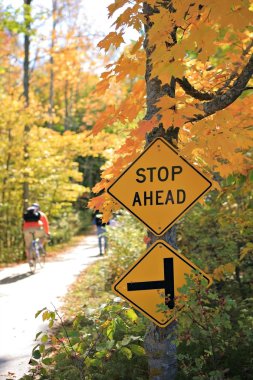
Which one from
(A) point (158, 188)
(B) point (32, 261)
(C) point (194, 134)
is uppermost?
(C) point (194, 134)

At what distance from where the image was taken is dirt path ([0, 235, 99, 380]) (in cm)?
634

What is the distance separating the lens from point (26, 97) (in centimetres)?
1819

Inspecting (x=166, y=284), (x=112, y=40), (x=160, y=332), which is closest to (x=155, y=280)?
(x=166, y=284)

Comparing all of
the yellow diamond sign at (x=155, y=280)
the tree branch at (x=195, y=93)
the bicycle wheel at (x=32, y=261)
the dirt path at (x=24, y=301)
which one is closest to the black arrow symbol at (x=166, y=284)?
the yellow diamond sign at (x=155, y=280)

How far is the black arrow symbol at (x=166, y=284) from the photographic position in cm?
410

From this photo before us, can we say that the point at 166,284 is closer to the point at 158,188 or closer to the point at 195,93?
the point at 158,188

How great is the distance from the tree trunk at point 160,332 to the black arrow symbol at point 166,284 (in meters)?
0.28

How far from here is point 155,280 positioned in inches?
162

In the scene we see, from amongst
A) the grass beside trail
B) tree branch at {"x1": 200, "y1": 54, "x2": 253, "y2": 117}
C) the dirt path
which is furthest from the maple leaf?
the grass beside trail

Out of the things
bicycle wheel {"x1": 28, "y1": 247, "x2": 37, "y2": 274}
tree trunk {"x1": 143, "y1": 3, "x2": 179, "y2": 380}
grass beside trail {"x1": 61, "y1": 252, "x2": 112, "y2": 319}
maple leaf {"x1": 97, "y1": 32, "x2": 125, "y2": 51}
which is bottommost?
grass beside trail {"x1": 61, "y1": 252, "x2": 112, "y2": 319}

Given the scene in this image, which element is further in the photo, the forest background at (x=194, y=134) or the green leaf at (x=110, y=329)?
the green leaf at (x=110, y=329)

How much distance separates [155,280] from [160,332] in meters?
0.52

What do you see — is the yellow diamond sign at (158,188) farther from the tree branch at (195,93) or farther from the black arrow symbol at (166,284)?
the tree branch at (195,93)

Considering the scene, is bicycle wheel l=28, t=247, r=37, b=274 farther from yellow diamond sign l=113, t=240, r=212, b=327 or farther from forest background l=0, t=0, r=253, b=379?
yellow diamond sign l=113, t=240, r=212, b=327
